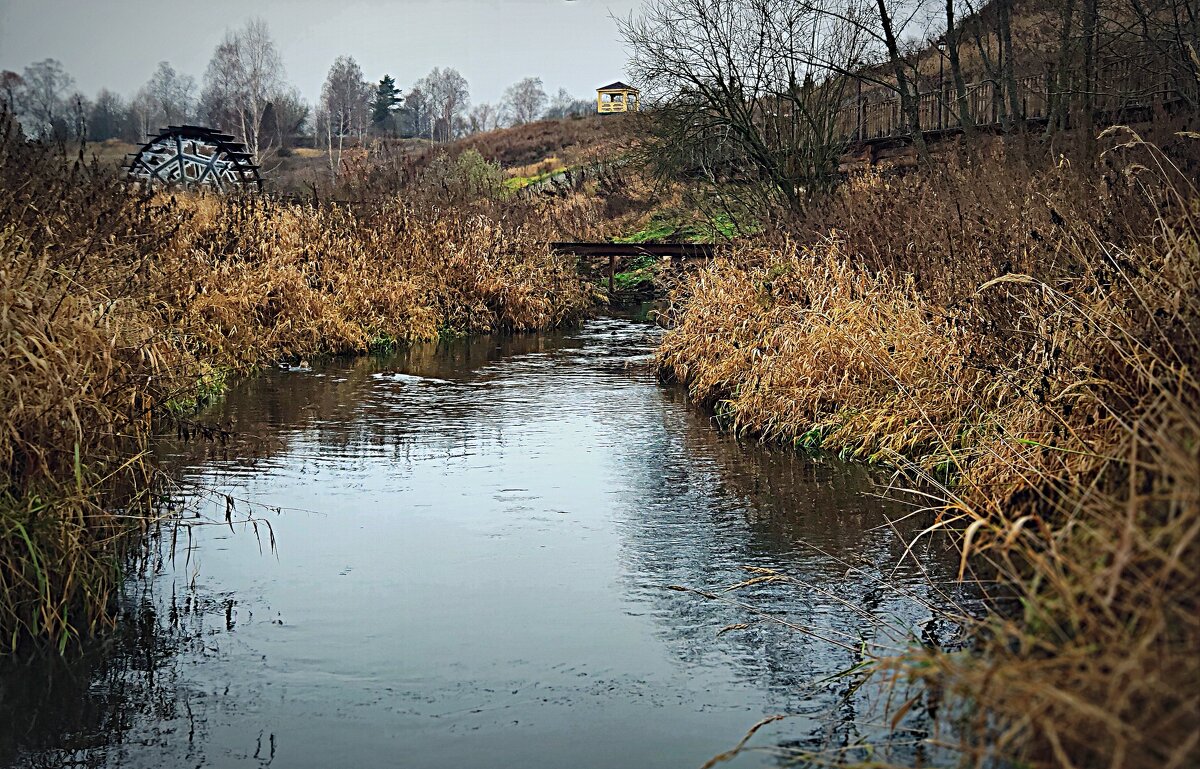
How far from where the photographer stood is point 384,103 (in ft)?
315

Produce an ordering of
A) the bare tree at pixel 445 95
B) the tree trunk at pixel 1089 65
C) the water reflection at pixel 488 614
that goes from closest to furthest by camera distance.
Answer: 1. the water reflection at pixel 488 614
2. the tree trunk at pixel 1089 65
3. the bare tree at pixel 445 95

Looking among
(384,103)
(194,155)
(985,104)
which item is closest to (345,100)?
(384,103)

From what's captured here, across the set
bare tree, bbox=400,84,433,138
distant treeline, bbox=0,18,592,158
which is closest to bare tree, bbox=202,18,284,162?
distant treeline, bbox=0,18,592,158

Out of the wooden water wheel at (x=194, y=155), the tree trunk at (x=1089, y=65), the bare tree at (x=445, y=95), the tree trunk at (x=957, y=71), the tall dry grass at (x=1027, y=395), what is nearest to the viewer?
the tall dry grass at (x=1027, y=395)

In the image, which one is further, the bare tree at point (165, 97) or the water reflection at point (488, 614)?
the bare tree at point (165, 97)

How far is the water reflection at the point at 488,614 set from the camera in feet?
15.0

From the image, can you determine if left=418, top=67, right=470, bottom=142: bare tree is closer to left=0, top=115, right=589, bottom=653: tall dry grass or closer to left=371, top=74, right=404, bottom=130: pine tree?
left=371, top=74, right=404, bottom=130: pine tree

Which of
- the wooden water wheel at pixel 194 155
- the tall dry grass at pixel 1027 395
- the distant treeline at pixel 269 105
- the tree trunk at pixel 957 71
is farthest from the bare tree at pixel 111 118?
the tall dry grass at pixel 1027 395

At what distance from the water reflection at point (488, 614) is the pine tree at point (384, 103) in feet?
292

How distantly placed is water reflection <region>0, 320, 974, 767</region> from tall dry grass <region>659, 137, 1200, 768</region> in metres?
0.67

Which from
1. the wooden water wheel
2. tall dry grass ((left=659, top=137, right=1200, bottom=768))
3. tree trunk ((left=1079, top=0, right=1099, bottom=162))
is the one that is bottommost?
tall dry grass ((left=659, top=137, right=1200, bottom=768))

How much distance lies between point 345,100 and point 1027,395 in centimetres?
9214

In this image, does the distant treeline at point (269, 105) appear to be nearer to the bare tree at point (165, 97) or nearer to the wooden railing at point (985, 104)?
the bare tree at point (165, 97)

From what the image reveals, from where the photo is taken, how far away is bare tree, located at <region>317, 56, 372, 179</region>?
303 ft
